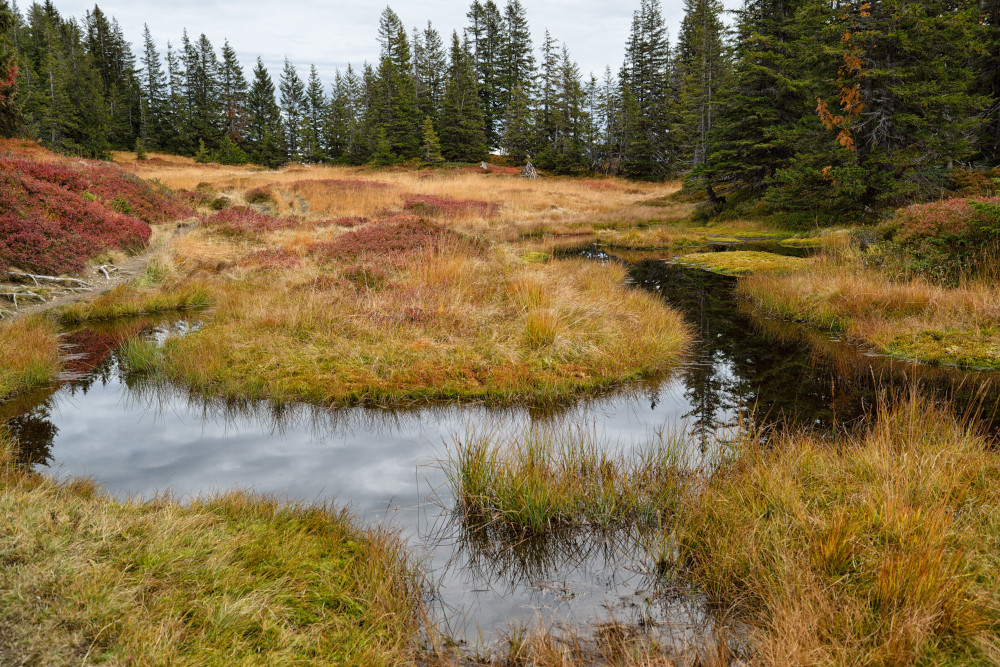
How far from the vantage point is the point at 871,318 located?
9352 mm

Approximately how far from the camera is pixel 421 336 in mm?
8578

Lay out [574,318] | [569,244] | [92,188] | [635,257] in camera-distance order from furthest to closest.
A: [569,244], [635,257], [92,188], [574,318]

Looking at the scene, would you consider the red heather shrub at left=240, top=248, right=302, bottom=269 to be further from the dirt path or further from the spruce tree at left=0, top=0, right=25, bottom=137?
the spruce tree at left=0, top=0, right=25, bottom=137

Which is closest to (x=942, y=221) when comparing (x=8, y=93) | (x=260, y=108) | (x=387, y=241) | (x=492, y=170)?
(x=387, y=241)

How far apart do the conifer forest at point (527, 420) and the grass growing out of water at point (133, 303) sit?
2.9 inches

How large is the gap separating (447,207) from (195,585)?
76.2 feet

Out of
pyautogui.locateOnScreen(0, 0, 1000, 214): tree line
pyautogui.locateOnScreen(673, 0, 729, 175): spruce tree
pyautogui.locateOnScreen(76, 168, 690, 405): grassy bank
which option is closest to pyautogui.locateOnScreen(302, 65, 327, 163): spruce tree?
pyautogui.locateOnScreen(0, 0, 1000, 214): tree line

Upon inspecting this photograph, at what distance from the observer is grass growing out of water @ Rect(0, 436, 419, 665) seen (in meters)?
2.64

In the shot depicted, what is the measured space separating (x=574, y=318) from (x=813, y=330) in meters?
4.46

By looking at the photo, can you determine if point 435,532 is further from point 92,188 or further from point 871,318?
point 92,188

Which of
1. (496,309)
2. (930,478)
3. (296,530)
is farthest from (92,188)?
(930,478)

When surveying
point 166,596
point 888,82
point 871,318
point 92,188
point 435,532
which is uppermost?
point 888,82

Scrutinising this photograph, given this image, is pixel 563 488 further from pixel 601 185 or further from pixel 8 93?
pixel 601 185

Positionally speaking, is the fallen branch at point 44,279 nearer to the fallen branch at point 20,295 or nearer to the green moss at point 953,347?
the fallen branch at point 20,295
